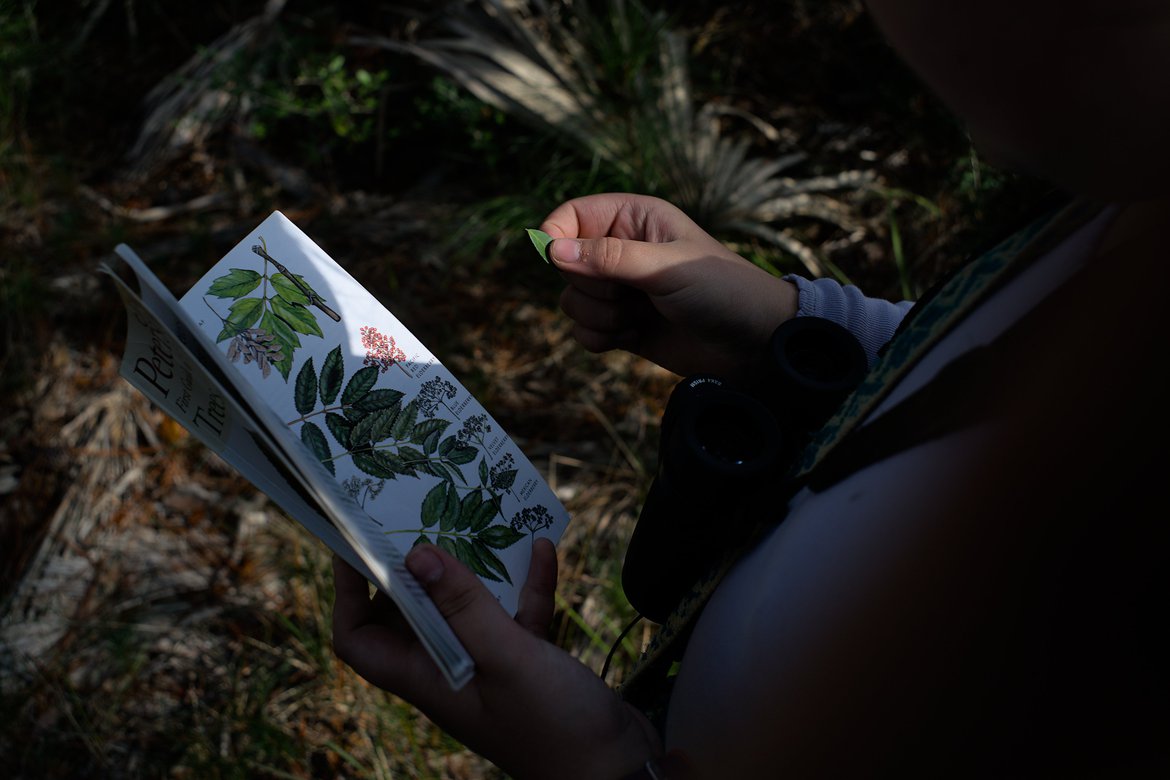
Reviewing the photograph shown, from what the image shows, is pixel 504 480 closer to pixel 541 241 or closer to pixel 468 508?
pixel 468 508

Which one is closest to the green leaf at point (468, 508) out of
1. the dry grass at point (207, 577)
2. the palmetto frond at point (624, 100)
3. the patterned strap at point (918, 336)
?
the patterned strap at point (918, 336)

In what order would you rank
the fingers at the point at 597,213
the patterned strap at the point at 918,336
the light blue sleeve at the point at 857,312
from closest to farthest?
the patterned strap at the point at 918,336, the light blue sleeve at the point at 857,312, the fingers at the point at 597,213

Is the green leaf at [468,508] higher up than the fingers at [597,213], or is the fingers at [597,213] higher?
the fingers at [597,213]

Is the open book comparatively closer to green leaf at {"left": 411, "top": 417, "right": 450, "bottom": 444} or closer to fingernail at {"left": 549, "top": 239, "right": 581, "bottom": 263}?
green leaf at {"left": 411, "top": 417, "right": 450, "bottom": 444}

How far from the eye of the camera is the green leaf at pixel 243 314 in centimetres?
103

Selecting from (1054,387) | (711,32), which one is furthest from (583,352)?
(1054,387)

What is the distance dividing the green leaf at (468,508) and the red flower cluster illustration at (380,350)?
200 mm

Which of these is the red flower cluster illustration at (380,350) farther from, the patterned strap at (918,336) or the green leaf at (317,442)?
the patterned strap at (918,336)

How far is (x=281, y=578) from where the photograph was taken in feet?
6.72

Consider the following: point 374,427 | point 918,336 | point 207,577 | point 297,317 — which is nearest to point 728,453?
point 918,336

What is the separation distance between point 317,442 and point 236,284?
240mm

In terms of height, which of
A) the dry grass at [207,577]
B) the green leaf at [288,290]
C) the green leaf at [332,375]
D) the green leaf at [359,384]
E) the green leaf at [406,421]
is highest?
the green leaf at [288,290]

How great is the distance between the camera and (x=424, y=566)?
34.2 inches

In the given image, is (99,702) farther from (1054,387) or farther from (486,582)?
(1054,387)
